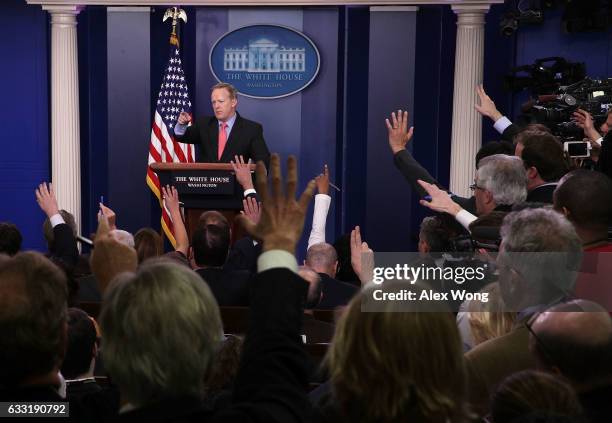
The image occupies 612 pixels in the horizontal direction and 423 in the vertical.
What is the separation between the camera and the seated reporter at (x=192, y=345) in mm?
1468

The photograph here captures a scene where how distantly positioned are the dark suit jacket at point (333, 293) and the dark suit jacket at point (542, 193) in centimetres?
85

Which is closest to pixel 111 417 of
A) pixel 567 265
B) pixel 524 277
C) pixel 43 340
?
pixel 43 340

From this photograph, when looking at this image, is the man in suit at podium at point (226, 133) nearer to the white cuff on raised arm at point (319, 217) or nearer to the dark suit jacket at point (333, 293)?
the white cuff on raised arm at point (319, 217)

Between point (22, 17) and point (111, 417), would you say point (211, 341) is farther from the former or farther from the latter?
point (22, 17)

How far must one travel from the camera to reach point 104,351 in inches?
60.0

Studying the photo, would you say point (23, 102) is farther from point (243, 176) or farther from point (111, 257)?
point (111, 257)

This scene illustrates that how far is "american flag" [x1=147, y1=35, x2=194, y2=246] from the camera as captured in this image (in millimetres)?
7785

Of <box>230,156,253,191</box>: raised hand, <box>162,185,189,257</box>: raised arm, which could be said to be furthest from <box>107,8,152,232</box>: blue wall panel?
<box>162,185,189,257</box>: raised arm

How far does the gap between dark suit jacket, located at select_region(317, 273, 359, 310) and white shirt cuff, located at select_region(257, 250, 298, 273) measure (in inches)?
85.6

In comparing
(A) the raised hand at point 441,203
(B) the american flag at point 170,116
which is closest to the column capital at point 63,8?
(B) the american flag at point 170,116

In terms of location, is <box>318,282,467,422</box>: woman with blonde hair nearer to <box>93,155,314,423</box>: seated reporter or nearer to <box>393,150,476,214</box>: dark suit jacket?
<box>93,155,314,423</box>: seated reporter

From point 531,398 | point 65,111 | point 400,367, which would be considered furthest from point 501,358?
point 65,111

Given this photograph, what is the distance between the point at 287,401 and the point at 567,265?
131 centimetres

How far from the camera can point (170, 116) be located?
789 centimetres
